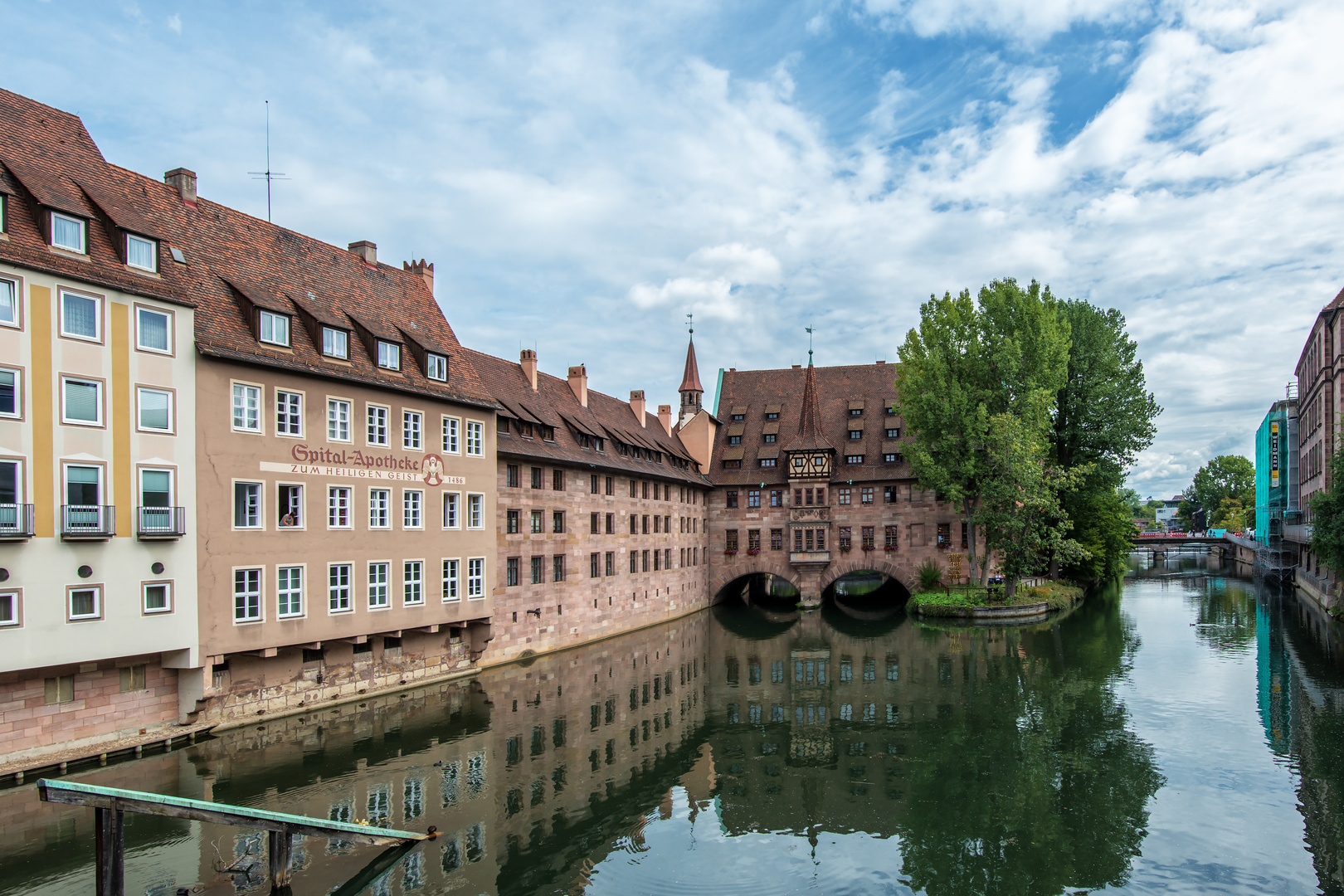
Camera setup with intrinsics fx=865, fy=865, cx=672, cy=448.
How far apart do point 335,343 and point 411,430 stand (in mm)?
3898

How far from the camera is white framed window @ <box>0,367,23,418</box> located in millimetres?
18547

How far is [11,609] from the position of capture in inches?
726

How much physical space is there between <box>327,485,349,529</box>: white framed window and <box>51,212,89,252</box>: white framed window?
8.88m

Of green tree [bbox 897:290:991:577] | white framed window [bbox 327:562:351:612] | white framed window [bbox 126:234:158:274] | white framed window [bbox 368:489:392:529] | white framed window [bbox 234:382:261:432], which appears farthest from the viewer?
green tree [bbox 897:290:991:577]

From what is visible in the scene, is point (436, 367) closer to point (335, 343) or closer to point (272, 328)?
point (335, 343)

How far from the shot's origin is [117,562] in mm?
20312

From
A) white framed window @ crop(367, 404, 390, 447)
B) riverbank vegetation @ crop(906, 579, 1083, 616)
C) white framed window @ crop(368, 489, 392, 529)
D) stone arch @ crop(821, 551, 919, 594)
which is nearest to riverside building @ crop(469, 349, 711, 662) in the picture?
white framed window @ crop(367, 404, 390, 447)

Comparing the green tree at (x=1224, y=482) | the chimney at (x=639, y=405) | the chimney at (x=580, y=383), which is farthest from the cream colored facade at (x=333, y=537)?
the green tree at (x=1224, y=482)

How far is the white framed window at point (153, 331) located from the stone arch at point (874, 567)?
4209 cm

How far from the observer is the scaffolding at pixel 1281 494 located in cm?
6838

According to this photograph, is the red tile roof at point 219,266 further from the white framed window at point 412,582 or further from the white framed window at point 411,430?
the white framed window at point 412,582

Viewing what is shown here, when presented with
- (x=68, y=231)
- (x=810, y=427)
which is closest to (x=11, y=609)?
(x=68, y=231)

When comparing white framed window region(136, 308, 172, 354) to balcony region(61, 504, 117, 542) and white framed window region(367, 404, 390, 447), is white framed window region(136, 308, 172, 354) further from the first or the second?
→ white framed window region(367, 404, 390, 447)

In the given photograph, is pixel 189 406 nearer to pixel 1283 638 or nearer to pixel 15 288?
pixel 15 288
